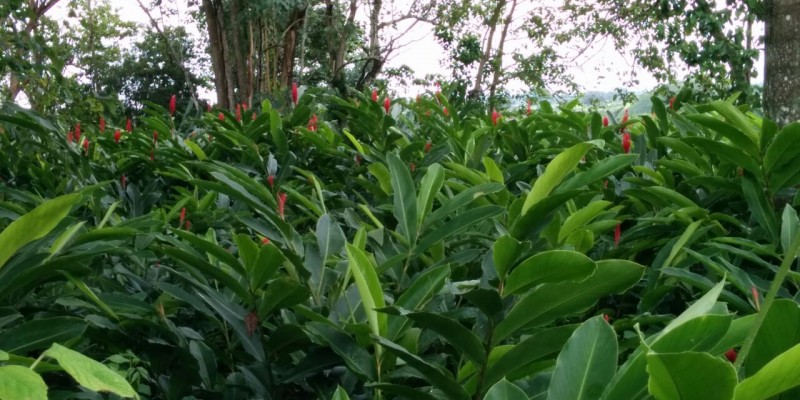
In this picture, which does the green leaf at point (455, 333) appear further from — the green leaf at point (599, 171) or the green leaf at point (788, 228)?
the green leaf at point (788, 228)

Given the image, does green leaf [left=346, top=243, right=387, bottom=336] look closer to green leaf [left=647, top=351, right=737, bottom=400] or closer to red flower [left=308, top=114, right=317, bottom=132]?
green leaf [left=647, top=351, right=737, bottom=400]

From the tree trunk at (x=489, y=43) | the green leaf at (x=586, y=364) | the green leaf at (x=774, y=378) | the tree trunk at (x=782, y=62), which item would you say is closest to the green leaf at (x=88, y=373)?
the green leaf at (x=586, y=364)

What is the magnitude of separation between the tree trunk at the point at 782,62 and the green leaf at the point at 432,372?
84.5 inches

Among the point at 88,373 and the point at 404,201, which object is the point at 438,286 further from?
the point at 88,373

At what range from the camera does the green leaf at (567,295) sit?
92cm

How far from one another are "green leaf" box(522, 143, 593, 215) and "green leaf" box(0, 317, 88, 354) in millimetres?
662

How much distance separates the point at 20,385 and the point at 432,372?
1.47 feet

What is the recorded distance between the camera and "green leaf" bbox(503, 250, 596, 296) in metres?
0.88

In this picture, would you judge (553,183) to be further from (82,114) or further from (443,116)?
(82,114)

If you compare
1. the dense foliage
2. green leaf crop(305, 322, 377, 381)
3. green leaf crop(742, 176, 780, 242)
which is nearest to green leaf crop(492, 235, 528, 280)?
the dense foliage

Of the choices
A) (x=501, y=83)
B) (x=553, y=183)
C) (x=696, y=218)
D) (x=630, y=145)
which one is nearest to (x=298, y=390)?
(x=553, y=183)

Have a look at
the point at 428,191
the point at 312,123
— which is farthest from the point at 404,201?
the point at 312,123

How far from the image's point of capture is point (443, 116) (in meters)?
2.86

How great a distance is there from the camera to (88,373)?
0.77 meters
